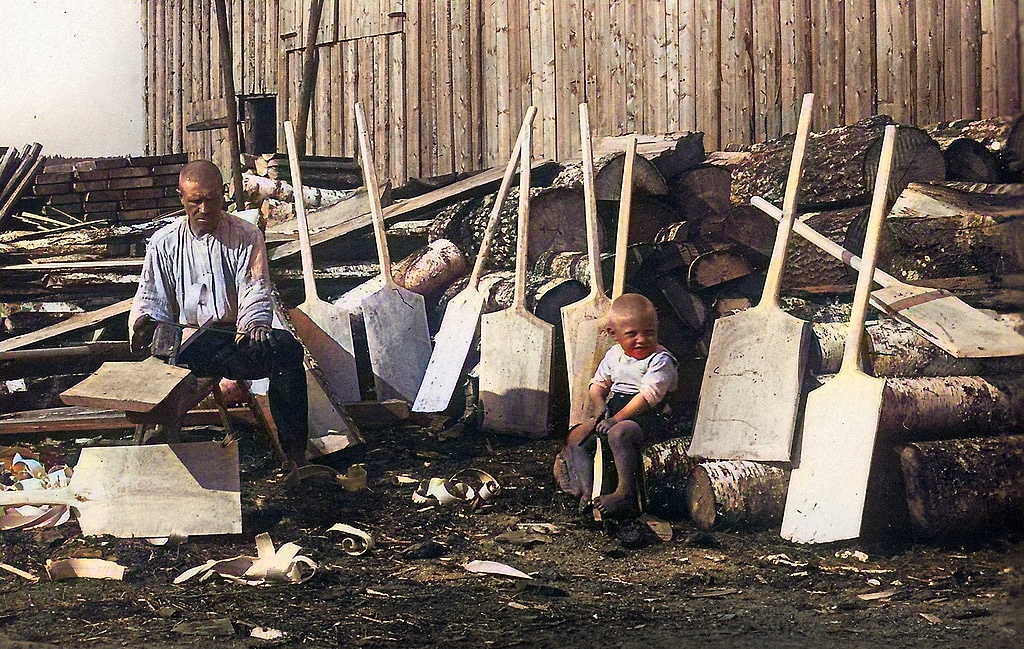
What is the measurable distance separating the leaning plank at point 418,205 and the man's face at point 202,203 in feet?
2.96

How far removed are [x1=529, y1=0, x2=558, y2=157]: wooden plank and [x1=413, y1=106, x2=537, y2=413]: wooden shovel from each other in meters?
0.05

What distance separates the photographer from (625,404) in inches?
138

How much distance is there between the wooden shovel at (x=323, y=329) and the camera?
13.8ft

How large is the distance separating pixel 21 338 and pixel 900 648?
3591mm

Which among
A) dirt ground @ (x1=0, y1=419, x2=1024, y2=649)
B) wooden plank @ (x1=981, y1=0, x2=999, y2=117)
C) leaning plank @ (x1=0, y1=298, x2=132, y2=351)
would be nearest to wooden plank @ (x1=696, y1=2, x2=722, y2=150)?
wooden plank @ (x1=981, y1=0, x2=999, y2=117)

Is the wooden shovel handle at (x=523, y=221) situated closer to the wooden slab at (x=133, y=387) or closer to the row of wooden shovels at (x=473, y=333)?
the row of wooden shovels at (x=473, y=333)

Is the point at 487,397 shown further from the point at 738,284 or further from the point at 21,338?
the point at 21,338

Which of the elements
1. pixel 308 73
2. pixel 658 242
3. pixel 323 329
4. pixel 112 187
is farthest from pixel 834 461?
pixel 112 187

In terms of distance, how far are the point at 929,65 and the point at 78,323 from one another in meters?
3.66

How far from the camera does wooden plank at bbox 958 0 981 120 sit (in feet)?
12.3

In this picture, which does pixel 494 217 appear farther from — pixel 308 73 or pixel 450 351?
pixel 308 73

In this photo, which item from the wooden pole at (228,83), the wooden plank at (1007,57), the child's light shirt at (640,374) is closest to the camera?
the child's light shirt at (640,374)

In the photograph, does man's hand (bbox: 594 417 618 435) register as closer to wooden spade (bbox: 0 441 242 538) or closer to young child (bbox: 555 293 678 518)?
young child (bbox: 555 293 678 518)

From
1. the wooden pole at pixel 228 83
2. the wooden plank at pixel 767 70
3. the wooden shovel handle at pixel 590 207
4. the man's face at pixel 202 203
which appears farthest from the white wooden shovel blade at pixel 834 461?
the wooden pole at pixel 228 83
